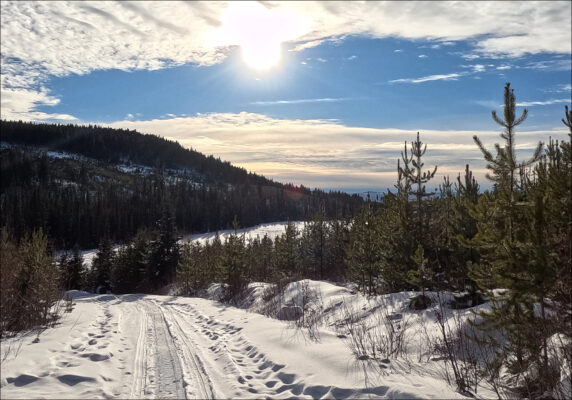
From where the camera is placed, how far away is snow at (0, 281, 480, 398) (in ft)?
18.8

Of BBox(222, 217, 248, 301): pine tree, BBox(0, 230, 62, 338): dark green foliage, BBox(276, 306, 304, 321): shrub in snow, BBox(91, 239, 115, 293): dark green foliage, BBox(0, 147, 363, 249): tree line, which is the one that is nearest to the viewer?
BBox(0, 230, 62, 338): dark green foliage

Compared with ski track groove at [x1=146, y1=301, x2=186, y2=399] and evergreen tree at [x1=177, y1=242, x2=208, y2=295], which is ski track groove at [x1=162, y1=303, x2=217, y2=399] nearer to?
ski track groove at [x1=146, y1=301, x2=186, y2=399]

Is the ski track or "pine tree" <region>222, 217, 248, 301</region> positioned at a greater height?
the ski track

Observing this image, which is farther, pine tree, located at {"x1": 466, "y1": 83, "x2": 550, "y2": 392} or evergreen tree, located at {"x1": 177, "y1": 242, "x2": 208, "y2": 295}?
evergreen tree, located at {"x1": 177, "y1": 242, "x2": 208, "y2": 295}

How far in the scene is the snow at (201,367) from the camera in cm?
572

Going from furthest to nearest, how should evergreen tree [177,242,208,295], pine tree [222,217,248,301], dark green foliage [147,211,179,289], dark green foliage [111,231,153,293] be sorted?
dark green foliage [111,231,153,293] < dark green foliage [147,211,179,289] < evergreen tree [177,242,208,295] < pine tree [222,217,248,301]

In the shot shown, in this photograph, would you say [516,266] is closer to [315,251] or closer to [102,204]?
[315,251]

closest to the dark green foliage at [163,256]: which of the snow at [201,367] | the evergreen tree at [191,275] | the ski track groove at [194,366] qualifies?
the evergreen tree at [191,275]

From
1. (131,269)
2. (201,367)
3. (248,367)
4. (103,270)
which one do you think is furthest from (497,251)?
(103,270)

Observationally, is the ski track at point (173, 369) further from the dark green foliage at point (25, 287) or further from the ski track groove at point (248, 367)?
the dark green foliage at point (25, 287)

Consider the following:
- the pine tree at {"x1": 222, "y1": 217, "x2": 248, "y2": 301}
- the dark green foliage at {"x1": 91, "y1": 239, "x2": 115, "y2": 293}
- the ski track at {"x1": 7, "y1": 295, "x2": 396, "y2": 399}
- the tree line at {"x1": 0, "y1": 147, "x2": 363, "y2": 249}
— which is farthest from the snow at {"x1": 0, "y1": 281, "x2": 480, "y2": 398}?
the tree line at {"x1": 0, "y1": 147, "x2": 363, "y2": 249}

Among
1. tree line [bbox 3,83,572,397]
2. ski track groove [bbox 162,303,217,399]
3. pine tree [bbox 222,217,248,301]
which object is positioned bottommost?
pine tree [bbox 222,217,248,301]

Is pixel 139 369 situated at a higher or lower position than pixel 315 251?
higher

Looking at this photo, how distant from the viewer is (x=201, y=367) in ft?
23.6
